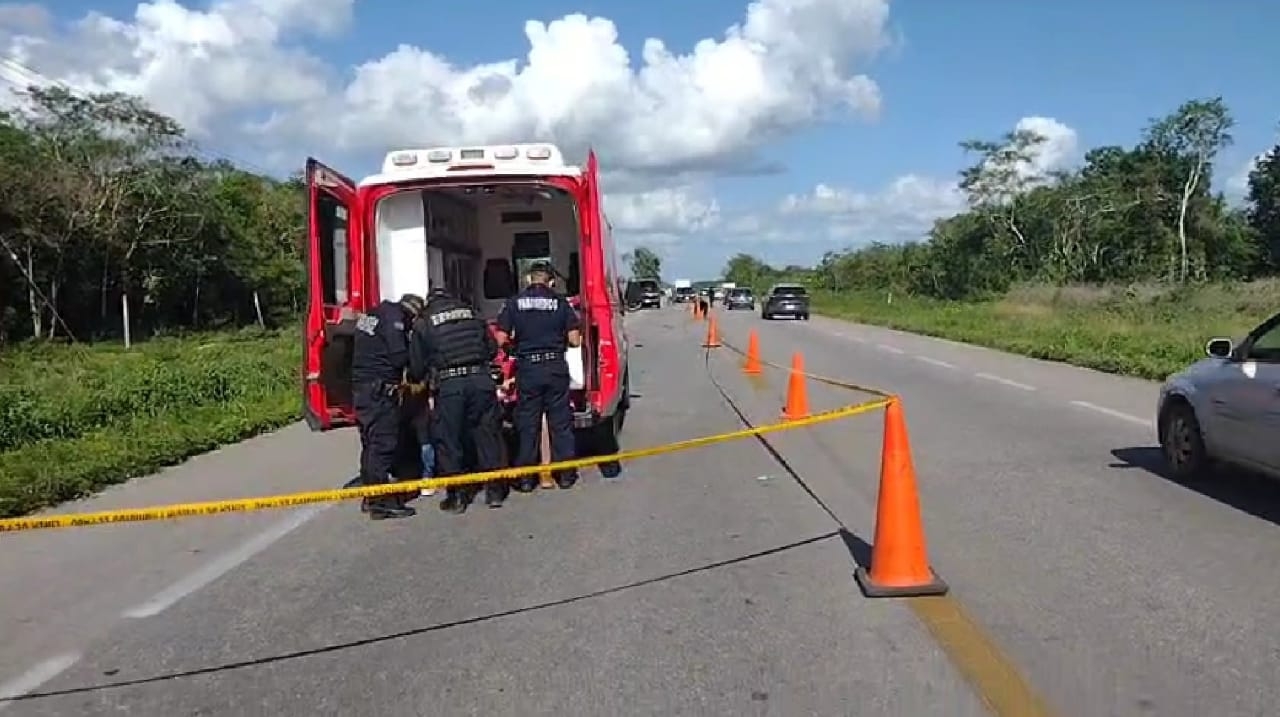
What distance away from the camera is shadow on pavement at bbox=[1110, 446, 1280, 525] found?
8766 millimetres

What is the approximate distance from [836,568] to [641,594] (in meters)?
1.14

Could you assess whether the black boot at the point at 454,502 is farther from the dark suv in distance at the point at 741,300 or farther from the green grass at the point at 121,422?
the dark suv in distance at the point at 741,300

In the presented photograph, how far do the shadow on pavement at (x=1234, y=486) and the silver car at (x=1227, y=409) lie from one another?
0.17 m

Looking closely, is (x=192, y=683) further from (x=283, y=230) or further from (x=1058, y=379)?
(x=283, y=230)

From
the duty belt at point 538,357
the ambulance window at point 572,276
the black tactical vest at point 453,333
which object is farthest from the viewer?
the ambulance window at point 572,276

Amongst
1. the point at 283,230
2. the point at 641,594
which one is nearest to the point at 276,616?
the point at 641,594

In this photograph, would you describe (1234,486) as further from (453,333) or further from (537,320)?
(453,333)

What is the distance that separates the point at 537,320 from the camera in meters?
10.0

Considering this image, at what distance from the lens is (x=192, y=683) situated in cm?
555

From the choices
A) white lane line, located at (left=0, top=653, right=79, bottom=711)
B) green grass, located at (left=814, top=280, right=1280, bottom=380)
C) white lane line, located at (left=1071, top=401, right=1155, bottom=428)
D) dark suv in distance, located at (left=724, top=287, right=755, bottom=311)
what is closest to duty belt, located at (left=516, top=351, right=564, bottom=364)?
white lane line, located at (left=0, top=653, right=79, bottom=711)

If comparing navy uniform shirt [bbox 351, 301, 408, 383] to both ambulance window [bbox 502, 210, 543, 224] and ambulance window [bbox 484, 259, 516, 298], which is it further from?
ambulance window [bbox 484, 259, 516, 298]

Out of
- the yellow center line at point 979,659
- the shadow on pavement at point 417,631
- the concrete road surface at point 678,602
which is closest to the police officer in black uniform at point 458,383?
the concrete road surface at point 678,602

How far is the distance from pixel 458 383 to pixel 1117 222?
67.5m

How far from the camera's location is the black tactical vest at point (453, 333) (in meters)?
9.55
